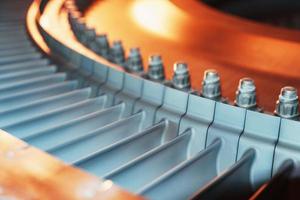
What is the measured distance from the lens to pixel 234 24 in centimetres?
175

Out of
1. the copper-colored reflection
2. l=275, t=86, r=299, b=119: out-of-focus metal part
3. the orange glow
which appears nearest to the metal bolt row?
l=275, t=86, r=299, b=119: out-of-focus metal part

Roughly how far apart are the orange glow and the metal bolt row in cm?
26

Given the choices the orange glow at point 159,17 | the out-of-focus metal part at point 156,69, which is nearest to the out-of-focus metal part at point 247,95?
the out-of-focus metal part at point 156,69

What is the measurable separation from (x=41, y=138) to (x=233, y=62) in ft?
2.19

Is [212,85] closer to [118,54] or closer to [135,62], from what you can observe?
[135,62]

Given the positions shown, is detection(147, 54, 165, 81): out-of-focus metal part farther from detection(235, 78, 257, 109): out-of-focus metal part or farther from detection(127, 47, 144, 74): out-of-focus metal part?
detection(235, 78, 257, 109): out-of-focus metal part

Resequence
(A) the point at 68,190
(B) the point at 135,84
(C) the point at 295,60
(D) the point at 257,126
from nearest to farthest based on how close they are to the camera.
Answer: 1. (A) the point at 68,190
2. (D) the point at 257,126
3. (B) the point at 135,84
4. (C) the point at 295,60

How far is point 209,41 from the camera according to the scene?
5.44 ft

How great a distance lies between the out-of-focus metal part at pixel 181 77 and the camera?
3.91 feet

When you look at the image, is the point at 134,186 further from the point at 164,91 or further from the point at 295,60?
the point at 295,60

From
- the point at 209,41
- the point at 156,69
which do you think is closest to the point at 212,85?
the point at 156,69

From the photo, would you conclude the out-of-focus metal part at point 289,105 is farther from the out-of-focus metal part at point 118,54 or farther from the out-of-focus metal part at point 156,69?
the out-of-focus metal part at point 118,54

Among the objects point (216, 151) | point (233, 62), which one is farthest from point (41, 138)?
point (233, 62)

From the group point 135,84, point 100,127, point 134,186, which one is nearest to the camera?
point 134,186
